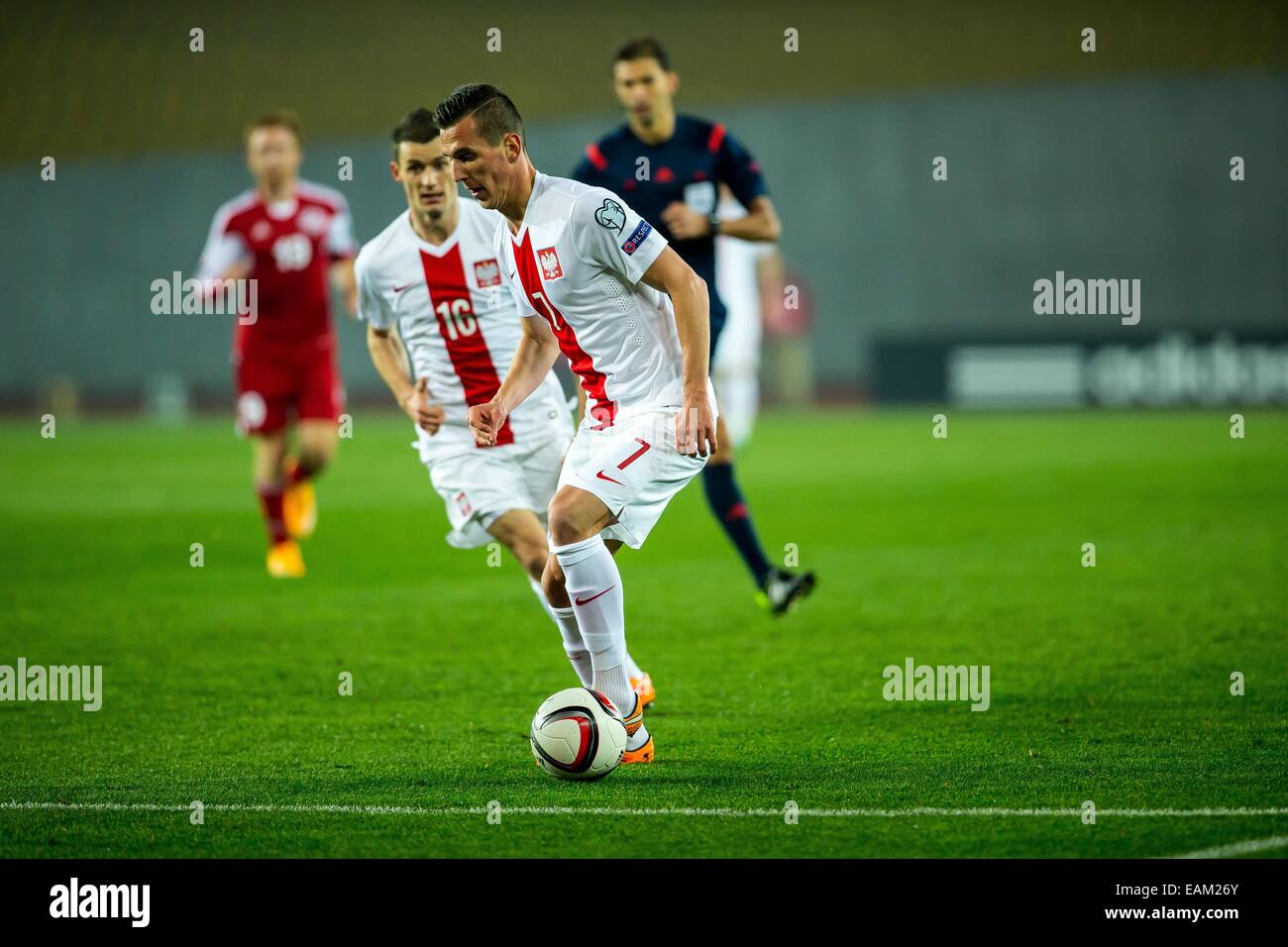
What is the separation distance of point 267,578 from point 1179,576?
5.50m

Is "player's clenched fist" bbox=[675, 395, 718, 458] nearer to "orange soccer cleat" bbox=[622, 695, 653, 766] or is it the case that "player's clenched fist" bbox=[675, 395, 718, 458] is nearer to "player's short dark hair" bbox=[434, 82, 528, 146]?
"orange soccer cleat" bbox=[622, 695, 653, 766]

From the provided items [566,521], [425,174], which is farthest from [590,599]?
[425,174]

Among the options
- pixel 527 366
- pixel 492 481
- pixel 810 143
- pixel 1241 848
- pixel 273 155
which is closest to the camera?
pixel 1241 848

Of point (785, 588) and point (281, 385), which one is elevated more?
point (281, 385)

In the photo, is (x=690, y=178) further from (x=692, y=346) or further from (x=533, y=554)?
(x=692, y=346)

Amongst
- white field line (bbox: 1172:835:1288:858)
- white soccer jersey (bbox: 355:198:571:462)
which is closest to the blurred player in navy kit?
white soccer jersey (bbox: 355:198:571:462)

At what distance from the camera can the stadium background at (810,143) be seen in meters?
28.5

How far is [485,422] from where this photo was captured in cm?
569

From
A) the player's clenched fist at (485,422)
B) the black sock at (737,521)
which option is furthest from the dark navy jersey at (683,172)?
the player's clenched fist at (485,422)

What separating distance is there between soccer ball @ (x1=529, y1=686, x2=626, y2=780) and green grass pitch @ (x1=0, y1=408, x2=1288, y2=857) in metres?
0.07

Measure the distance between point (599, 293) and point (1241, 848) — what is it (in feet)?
8.37

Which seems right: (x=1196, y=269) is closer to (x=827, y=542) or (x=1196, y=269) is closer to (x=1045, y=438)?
(x=1045, y=438)
